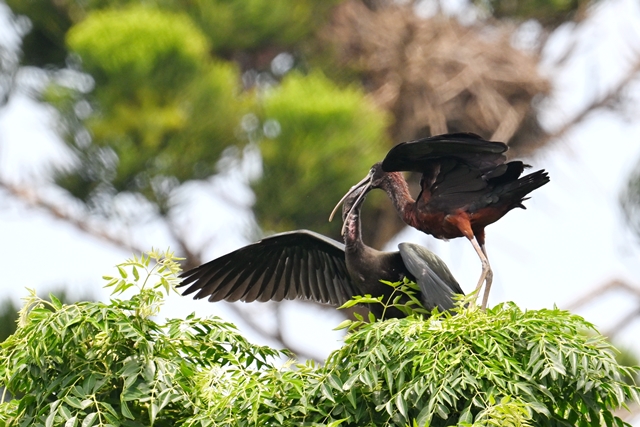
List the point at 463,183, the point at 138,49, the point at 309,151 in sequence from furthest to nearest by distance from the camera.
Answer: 1. the point at 309,151
2. the point at 138,49
3. the point at 463,183

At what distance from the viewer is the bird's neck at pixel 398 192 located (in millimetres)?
4477

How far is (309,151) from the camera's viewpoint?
9.70 metres

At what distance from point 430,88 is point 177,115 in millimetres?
2491

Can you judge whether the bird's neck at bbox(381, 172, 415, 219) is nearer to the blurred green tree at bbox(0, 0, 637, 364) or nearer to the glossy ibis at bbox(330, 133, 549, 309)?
the glossy ibis at bbox(330, 133, 549, 309)

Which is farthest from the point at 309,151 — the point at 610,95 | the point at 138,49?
the point at 610,95

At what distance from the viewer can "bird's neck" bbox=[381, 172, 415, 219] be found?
14.7ft

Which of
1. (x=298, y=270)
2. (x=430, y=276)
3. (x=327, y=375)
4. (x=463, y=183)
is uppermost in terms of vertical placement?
(x=298, y=270)

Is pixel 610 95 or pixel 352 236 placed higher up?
pixel 610 95

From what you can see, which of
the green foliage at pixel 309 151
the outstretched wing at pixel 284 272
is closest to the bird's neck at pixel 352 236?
the outstretched wing at pixel 284 272

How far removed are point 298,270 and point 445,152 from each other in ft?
3.61

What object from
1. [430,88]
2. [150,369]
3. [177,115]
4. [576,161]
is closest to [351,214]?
[150,369]

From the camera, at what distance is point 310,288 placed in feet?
16.4

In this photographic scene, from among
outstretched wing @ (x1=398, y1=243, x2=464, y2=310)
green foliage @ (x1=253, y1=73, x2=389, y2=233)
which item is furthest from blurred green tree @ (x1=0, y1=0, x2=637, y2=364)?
outstretched wing @ (x1=398, y1=243, x2=464, y2=310)

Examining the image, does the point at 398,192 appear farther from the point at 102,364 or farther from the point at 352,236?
the point at 102,364
